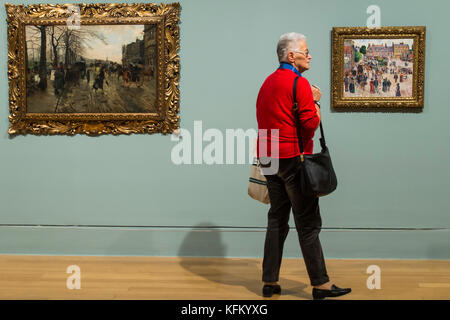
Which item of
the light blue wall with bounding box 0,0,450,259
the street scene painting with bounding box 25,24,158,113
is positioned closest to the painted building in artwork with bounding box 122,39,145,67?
the street scene painting with bounding box 25,24,158,113

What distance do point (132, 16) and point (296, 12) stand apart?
178 centimetres

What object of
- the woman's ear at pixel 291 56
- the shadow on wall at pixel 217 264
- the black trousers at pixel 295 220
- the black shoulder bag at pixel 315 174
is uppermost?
the woman's ear at pixel 291 56

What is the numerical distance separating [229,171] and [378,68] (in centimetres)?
195

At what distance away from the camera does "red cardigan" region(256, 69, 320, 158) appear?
153 inches

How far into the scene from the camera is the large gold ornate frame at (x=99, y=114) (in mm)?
5473

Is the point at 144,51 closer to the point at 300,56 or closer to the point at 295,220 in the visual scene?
the point at 300,56

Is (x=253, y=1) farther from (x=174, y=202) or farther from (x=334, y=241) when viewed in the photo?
(x=334, y=241)

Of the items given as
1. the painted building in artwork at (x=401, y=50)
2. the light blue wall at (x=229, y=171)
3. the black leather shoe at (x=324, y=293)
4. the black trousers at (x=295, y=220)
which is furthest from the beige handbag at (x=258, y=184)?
the painted building in artwork at (x=401, y=50)

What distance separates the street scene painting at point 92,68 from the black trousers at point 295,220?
2070 mm

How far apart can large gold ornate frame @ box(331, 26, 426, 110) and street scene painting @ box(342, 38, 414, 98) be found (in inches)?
1.7

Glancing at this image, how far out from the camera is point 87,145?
5.65m

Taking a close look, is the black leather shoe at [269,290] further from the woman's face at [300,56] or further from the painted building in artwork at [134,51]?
the painted building in artwork at [134,51]

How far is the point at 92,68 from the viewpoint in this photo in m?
5.55

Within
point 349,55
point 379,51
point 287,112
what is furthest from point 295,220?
point 379,51
